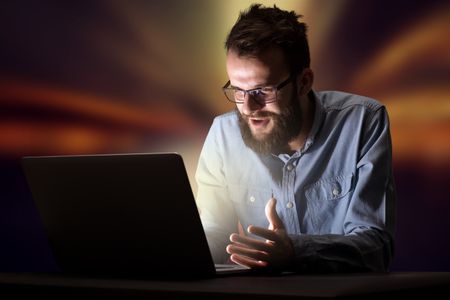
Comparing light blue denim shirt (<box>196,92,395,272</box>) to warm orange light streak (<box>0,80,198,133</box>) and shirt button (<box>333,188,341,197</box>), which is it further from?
warm orange light streak (<box>0,80,198,133</box>)

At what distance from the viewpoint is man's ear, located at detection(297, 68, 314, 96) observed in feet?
6.77

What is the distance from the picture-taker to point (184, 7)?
2.58 meters

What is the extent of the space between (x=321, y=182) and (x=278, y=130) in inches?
7.7

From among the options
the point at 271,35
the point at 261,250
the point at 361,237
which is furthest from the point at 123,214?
the point at 271,35


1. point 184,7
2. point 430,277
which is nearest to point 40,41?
point 184,7

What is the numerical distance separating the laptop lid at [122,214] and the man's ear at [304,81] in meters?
0.89

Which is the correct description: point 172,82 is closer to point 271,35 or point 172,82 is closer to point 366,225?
point 271,35

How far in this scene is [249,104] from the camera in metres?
1.93

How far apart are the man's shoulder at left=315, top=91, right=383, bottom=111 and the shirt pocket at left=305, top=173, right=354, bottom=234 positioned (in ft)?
0.73

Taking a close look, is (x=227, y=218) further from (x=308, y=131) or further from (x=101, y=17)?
(x=101, y=17)

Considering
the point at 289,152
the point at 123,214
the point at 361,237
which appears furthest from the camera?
the point at 289,152

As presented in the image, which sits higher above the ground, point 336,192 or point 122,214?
point 122,214

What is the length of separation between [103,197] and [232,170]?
835 mm

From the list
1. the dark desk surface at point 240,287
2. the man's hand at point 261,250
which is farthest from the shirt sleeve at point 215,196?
the dark desk surface at point 240,287
